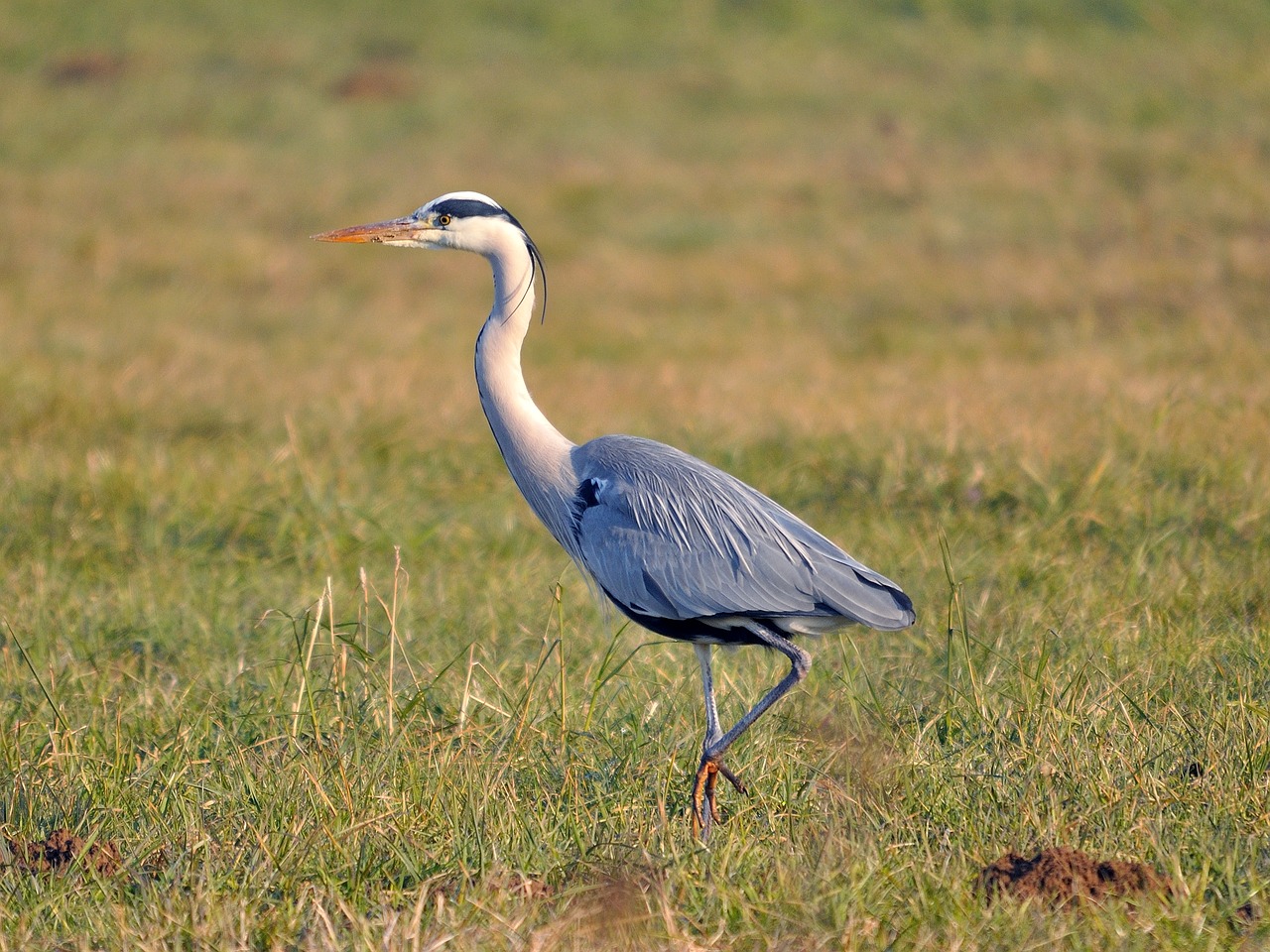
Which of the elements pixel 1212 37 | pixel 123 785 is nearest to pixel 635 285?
pixel 123 785

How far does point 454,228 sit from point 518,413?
53 centimetres

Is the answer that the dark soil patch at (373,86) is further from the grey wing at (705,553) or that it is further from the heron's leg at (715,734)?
the heron's leg at (715,734)

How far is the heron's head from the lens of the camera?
3748mm

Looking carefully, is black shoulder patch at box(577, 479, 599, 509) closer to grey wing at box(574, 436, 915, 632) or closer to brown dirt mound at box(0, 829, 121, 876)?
grey wing at box(574, 436, 915, 632)

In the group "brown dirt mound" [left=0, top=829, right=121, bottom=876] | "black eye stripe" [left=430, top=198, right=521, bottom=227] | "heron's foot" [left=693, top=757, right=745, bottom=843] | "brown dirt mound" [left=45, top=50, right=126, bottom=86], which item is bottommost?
"brown dirt mound" [left=0, top=829, right=121, bottom=876]

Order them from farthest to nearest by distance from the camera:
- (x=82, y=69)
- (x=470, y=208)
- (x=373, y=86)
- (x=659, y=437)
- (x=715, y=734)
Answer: (x=82, y=69) → (x=373, y=86) → (x=659, y=437) → (x=470, y=208) → (x=715, y=734)

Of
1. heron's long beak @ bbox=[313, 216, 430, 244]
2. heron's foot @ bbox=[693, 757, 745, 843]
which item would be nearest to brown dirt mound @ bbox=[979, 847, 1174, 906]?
heron's foot @ bbox=[693, 757, 745, 843]

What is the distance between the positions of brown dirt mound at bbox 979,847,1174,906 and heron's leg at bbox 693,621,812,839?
0.60m

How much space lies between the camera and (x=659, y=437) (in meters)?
6.54

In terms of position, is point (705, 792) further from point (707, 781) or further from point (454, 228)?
point (454, 228)

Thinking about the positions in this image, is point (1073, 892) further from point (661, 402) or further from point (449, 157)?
point (449, 157)

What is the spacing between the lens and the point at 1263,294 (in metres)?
8.95

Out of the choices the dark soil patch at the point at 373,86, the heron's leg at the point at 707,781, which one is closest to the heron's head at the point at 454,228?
the heron's leg at the point at 707,781

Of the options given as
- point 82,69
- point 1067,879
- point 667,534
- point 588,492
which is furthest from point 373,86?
point 1067,879
